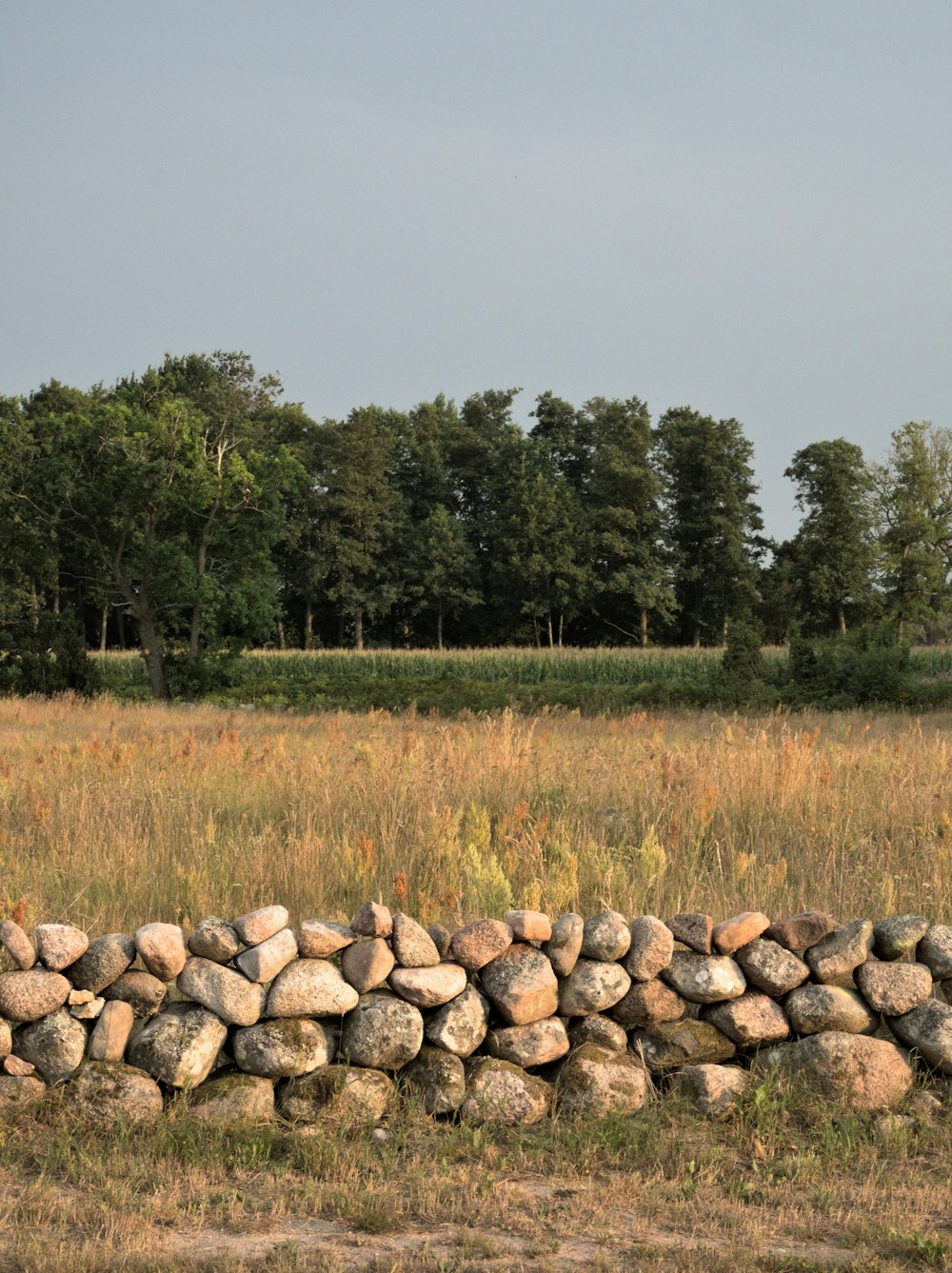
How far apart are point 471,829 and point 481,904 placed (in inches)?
50.9

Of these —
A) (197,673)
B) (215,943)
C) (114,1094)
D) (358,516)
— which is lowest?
(114,1094)

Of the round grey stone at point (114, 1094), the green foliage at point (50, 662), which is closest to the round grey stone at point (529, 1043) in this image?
the round grey stone at point (114, 1094)

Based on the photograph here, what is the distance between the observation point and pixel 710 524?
60219mm

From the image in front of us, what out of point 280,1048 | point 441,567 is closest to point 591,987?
point 280,1048

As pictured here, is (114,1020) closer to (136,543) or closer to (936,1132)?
(936,1132)

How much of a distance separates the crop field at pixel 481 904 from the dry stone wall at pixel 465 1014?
0.14 m

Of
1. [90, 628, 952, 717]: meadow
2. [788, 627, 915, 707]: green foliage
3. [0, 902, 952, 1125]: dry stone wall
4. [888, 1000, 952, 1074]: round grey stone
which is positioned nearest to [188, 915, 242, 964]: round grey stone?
[0, 902, 952, 1125]: dry stone wall

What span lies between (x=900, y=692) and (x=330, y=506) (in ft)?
130

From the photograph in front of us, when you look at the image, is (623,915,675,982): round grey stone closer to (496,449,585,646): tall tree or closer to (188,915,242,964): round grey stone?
(188,915,242,964): round grey stone

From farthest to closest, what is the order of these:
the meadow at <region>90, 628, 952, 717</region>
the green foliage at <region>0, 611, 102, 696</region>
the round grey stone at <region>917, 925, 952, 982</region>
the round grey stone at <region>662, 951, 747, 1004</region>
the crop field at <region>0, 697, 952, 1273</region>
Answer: the green foliage at <region>0, 611, 102, 696</region> → the meadow at <region>90, 628, 952, 717</region> → the round grey stone at <region>917, 925, 952, 982</region> → the round grey stone at <region>662, 951, 747, 1004</region> → the crop field at <region>0, 697, 952, 1273</region>

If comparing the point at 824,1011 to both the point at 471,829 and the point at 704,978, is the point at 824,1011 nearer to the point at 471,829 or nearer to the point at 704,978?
the point at 704,978

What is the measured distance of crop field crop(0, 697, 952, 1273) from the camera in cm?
346

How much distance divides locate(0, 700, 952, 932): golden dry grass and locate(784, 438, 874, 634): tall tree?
4757 cm

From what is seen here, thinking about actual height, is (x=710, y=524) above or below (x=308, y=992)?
above
